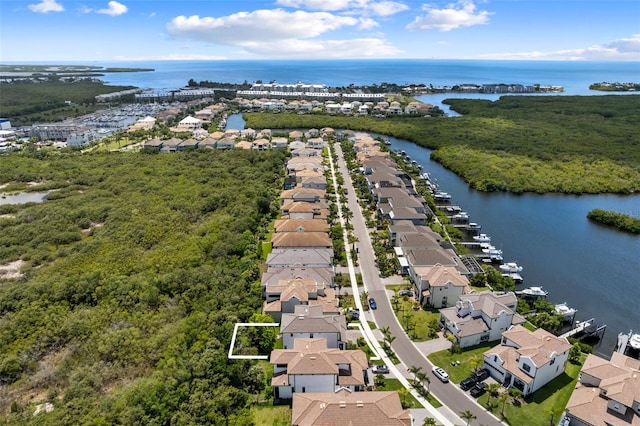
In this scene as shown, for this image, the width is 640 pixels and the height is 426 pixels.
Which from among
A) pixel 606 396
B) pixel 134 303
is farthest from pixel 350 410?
pixel 134 303

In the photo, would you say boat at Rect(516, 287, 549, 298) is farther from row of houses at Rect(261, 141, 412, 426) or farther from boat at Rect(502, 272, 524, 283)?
row of houses at Rect(261, 141, 412, 426)

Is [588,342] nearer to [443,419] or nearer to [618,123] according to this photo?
[443,419]

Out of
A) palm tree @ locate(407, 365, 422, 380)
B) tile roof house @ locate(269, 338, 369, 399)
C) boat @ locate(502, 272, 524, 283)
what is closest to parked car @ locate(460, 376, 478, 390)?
palm tree @ locate(407, 365, 422, 380)

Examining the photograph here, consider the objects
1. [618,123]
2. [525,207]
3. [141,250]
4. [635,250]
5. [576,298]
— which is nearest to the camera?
[576,298]

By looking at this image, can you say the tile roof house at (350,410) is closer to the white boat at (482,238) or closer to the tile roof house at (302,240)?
the tile roof house at (302,240)

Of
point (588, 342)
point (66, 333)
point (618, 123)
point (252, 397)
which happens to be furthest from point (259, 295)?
point (618, 123)

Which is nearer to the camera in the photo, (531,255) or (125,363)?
(125,363)
